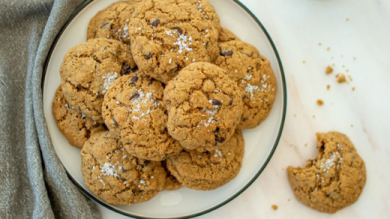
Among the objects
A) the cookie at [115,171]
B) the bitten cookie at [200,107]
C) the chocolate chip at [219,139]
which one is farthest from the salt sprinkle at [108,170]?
the chocolate chip at [219,139]

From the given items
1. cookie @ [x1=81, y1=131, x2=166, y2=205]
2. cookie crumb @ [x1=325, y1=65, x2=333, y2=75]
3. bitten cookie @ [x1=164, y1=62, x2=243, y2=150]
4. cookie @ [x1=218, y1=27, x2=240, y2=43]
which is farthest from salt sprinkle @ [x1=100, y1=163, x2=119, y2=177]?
cookie crumb @ [x1=325, y1=65, x2=333, y2=75]

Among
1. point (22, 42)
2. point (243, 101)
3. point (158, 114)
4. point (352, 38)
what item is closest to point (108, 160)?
point (158, 114)

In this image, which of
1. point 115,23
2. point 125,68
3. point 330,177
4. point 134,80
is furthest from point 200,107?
point 330,177

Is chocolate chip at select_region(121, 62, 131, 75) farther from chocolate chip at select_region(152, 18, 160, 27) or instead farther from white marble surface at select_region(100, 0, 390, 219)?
white marble surface at select_region(100, 0, 390, 219)

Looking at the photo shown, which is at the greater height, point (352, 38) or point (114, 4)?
point (114, 4)

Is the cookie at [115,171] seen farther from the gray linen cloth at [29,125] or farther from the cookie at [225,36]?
the cookie at [225,36]

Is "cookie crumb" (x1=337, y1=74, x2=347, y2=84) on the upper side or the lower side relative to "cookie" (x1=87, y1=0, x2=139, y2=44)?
lower

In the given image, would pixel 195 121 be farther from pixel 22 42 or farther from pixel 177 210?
pixel 22 42
